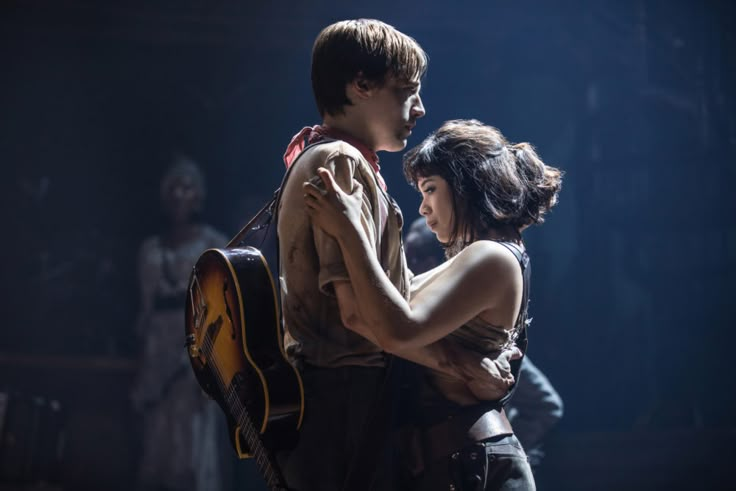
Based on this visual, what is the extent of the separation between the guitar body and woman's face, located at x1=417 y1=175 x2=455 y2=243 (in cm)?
67

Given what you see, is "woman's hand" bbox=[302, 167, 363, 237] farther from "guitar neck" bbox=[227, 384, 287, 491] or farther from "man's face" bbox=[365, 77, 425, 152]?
"guitar neck" bbox=[227, 384, 287, 491]

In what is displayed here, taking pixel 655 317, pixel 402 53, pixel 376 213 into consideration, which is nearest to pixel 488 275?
pixel 376 213

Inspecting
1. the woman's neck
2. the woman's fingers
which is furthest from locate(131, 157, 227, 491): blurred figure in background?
the woman's fingers

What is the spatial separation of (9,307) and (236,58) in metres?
3.37

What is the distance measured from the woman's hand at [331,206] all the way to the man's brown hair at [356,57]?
0.93 feet

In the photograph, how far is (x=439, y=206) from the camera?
222 centimetres

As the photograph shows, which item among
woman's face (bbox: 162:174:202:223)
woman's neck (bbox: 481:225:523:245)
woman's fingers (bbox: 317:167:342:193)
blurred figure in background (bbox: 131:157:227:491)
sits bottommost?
blurred figure in background (bbox: 131:157:227:491)

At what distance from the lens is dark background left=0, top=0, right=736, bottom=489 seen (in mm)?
7773

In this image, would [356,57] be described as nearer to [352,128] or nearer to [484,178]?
[352,128]

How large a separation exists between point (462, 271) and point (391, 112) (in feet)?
1.32

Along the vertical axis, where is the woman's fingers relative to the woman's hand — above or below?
above

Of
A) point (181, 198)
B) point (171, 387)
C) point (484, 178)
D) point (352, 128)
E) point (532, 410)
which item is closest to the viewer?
point (352, 128)

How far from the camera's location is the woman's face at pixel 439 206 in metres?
2.21

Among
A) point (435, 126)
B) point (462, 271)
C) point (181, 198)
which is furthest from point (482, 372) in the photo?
point (435, 126)
